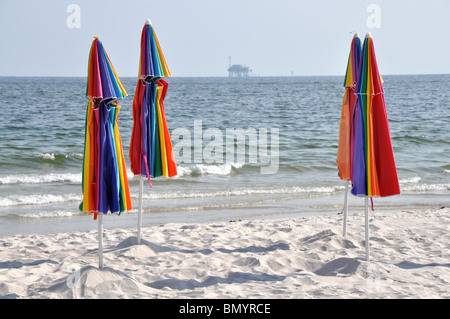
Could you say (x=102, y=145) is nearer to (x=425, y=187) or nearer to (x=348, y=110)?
(x=348, y=110)

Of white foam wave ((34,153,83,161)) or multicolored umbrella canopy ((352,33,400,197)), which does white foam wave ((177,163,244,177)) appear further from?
multicolored umbrella canopy ((352,33,400,197))

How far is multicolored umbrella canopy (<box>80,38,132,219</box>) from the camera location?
5.04 meters

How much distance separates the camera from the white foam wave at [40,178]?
41.9 feet

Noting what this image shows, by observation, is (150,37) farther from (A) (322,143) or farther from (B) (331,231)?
(A) (322,143)

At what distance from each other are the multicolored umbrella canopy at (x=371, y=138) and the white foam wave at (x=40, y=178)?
9.08m

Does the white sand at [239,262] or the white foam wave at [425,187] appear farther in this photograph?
the white foam wave at [425,187]

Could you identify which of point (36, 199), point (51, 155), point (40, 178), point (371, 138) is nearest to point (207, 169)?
point (40, 178)

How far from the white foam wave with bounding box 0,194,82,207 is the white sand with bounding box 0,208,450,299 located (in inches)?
125

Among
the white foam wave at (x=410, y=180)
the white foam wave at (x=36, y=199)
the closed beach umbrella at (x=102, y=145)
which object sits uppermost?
the closed beach umbrella at (x=102, y=145)

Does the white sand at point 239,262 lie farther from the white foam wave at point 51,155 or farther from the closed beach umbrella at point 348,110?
the white foam wave at point 51,155

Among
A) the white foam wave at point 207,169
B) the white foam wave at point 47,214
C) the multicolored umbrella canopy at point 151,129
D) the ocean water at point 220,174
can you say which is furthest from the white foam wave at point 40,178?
the multicolored umbrella canopy at point 151,129

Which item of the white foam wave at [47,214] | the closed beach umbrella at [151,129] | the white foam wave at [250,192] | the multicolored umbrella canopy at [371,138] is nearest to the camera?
the multicolored umbrella canopy at [371,138]

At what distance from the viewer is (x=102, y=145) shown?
5027 mm

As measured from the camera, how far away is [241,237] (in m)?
7.27
